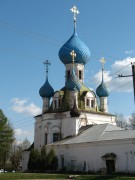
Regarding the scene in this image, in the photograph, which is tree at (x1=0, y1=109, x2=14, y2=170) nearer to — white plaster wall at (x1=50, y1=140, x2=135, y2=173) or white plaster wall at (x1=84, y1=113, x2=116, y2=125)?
white plaster wall at (x1=50, y1=140, x2=135, y2=173)

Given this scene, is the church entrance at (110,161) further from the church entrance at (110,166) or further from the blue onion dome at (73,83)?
the blue onion dome at (73,83)

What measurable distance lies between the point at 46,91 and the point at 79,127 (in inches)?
293

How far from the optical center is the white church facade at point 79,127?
31936 mm

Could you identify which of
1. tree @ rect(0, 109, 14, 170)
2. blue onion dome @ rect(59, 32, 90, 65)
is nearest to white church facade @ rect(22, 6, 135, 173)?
blue onion dome @ rect(59, 32, 90, 65)

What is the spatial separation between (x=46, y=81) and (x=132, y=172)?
19.0 m

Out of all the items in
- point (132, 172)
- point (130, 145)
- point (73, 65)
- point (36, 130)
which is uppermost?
point (73, 65)

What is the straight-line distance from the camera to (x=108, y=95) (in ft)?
145

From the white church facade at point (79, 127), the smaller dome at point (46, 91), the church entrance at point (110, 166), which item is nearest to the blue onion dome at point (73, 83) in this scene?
the white church facade at point (79, 127)

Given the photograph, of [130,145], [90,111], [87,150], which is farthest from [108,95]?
[130,145]

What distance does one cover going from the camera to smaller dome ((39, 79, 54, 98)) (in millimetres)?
44125

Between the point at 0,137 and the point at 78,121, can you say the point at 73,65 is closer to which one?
the point at 78,121

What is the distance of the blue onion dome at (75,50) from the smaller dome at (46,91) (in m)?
3.65

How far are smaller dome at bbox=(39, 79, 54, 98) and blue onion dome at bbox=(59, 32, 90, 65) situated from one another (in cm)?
365

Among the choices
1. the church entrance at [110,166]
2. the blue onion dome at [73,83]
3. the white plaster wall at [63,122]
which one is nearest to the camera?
the church entrance at [110,166]
